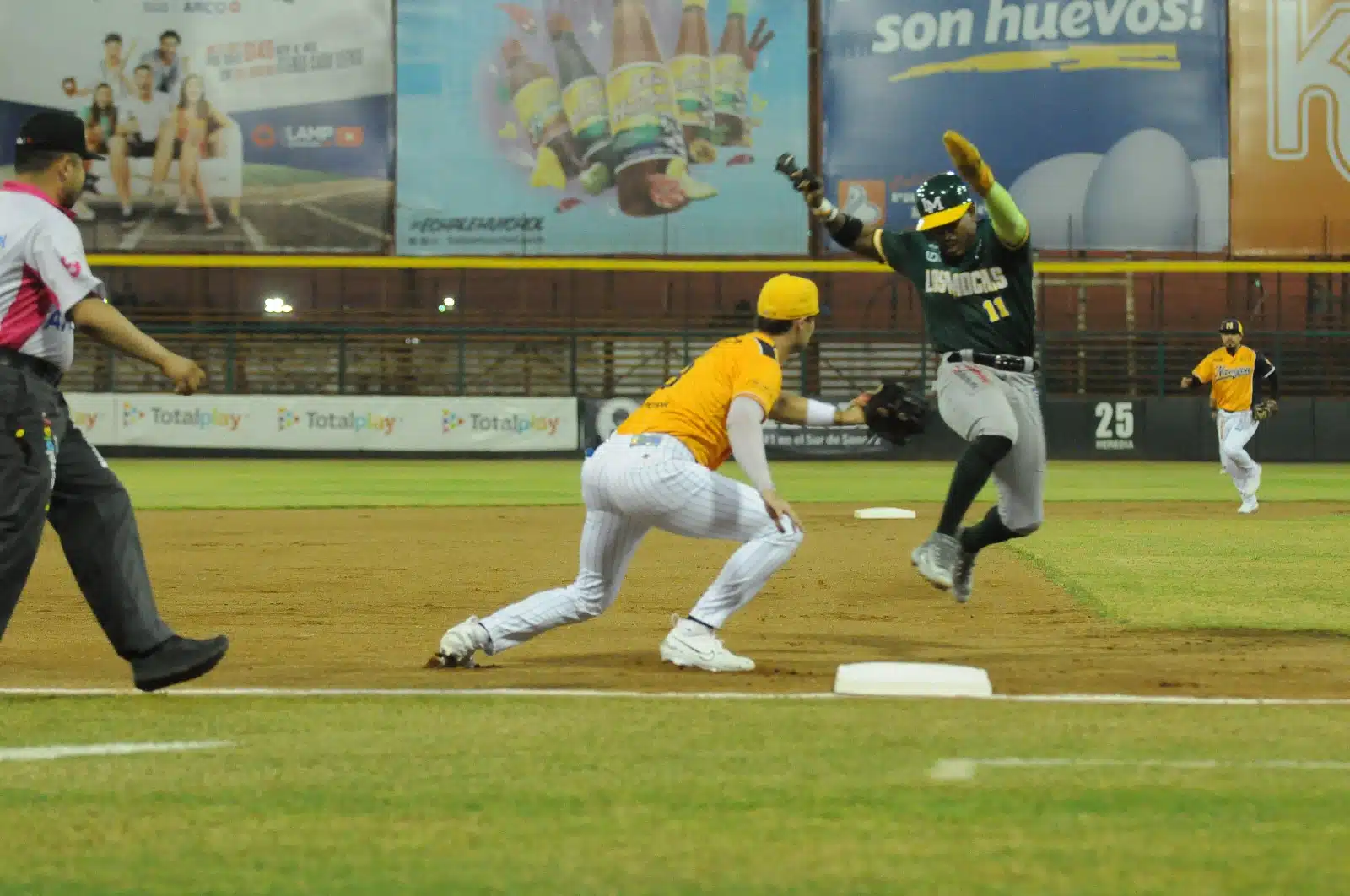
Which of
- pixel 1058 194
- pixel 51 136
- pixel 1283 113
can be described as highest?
pixel 1283 113

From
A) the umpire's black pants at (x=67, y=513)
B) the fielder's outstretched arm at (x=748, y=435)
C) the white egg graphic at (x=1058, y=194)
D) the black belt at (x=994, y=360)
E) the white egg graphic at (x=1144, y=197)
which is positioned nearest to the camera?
the umpire's black pants at (x=67, y=513)

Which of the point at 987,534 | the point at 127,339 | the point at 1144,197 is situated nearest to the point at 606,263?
the point at 1144,197

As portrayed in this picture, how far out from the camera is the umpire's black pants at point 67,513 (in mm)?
5641

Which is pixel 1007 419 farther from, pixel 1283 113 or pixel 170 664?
pixel 1283 113

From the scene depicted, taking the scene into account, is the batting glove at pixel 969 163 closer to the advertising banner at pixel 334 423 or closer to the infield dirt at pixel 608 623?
the infield dirt at pixel 608 623

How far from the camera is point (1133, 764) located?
4836 millimetres

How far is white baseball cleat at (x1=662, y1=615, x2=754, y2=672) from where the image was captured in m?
6.96

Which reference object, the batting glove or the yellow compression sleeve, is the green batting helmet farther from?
the batting glove

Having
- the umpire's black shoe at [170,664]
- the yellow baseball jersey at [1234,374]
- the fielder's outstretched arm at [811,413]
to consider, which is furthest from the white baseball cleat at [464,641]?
the yellow baseball jersey at [1234,374]

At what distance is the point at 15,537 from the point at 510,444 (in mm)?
24190

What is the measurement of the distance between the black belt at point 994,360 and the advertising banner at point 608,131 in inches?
909

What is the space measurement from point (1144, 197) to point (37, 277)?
27479 millimetres

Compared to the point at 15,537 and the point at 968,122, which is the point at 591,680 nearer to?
the point at 15,537

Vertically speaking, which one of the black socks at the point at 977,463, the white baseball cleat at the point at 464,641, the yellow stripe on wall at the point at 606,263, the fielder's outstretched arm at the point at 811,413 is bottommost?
the white baseball cleat at the point at 464,641
